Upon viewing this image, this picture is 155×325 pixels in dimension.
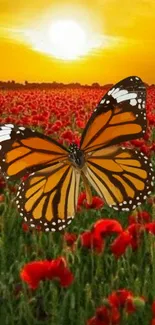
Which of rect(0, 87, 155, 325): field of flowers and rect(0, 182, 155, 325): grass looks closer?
rect(0, 87, 155, 325): field of flowers

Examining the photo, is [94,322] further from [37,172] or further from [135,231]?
[37,172]

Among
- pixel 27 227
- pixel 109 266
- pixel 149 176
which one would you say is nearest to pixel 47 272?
pixel 109 266

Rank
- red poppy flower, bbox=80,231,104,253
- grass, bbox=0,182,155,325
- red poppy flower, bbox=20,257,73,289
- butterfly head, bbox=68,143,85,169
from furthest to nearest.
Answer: butterfly head, bbox=68,143,85,169
red poppy flower, bbox=80,231,104,253
grass, bbox=0,182,155,325
red poppy flower, bbox=20,257,73,289

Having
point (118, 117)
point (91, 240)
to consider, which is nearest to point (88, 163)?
point (118, 117)

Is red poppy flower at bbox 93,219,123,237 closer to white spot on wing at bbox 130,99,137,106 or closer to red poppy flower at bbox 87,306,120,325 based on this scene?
red poppy flower at bbox 87,306,120,325

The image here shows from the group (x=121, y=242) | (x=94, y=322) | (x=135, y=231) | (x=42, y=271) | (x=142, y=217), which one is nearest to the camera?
(x=94, y=322)

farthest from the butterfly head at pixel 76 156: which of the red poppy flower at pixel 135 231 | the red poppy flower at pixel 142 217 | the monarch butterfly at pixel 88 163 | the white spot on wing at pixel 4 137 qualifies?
the red poppy flower at pixel 135 231

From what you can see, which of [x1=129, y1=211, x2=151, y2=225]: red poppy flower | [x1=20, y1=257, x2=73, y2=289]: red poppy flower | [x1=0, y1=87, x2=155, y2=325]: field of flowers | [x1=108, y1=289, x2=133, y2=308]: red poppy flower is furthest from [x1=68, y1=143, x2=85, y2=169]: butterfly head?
[x1=108, y1=289, x2=133, y2=308]: red poppy flower
